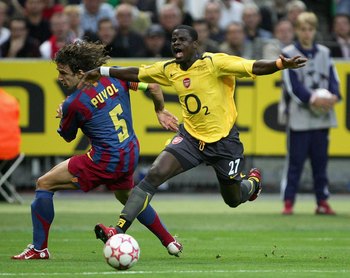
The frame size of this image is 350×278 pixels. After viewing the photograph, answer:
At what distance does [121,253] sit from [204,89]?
93.7 inches

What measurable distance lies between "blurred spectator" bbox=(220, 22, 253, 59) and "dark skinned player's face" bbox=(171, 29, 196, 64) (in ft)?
31.4

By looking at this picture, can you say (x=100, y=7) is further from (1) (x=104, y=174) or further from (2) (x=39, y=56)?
(1) (x=104, y=174)

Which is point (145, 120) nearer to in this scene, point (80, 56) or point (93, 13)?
point (93, 13)

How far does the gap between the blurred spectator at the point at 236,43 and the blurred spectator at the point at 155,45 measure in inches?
45.4

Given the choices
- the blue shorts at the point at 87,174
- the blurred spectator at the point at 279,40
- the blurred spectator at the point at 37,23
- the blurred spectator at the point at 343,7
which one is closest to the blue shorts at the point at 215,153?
the blue shorts at the point at 87,174

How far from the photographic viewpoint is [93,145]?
11500 millimetres

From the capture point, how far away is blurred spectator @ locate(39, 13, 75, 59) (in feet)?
67.8

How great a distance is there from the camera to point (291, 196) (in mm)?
16938

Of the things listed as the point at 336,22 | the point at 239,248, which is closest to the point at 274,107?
the point at 336,22

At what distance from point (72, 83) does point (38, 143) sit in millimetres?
9162

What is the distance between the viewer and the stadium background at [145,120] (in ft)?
67.0

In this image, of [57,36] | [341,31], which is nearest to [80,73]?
[57,36]

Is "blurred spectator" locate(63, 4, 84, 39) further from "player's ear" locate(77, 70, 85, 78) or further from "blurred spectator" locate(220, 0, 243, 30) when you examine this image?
"player's ear" locate(77, 70, 85, 78)

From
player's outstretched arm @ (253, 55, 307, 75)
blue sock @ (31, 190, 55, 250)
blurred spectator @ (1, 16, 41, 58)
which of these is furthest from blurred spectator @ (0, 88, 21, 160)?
player's outstretched arm @ (253, 55, 307, 75)
